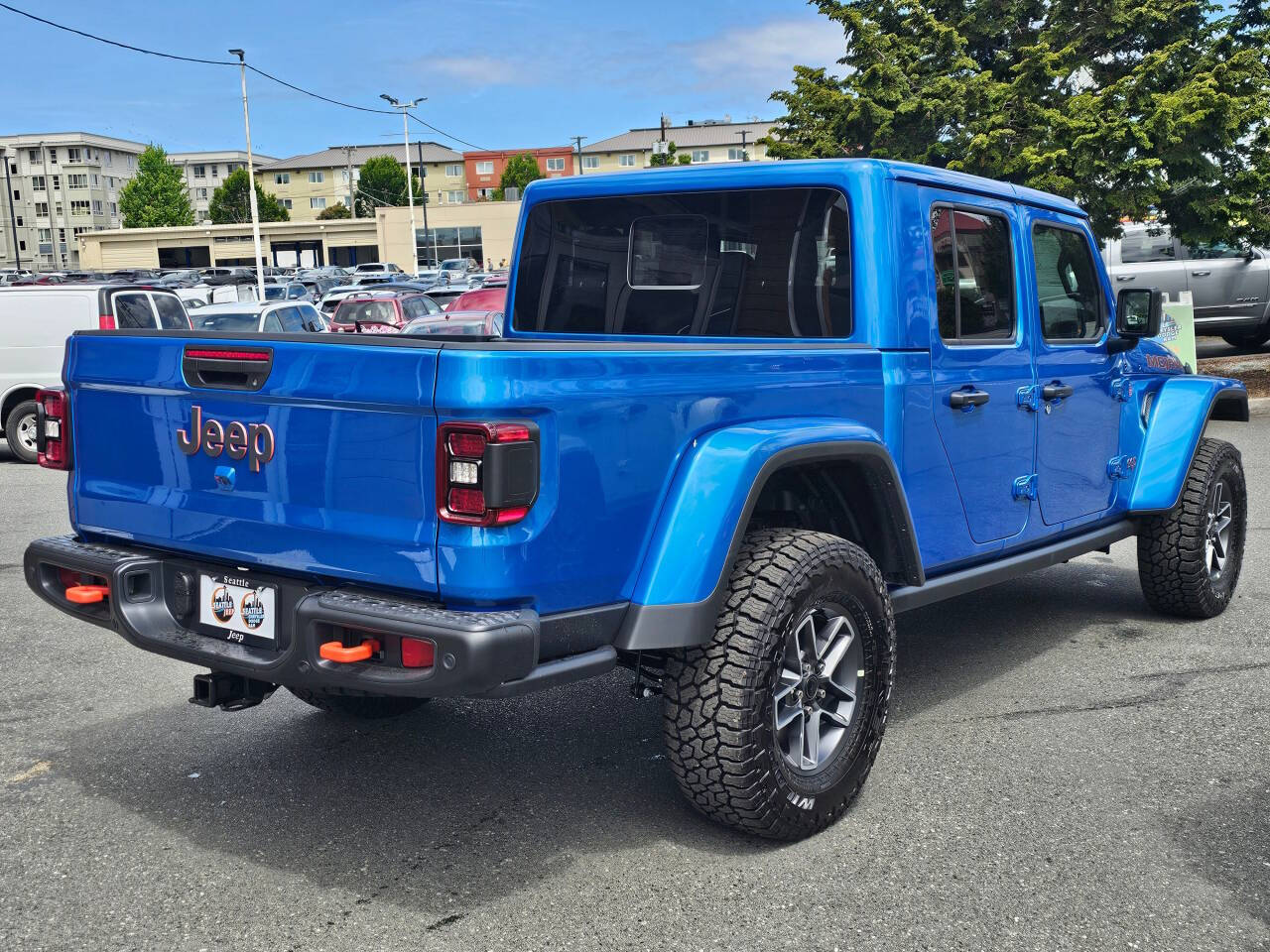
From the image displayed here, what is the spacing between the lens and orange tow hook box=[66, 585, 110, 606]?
3.67 meters

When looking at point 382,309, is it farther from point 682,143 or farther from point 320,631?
point 682,143

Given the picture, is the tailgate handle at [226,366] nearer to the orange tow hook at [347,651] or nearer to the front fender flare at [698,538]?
the orange tow hook at [347,651]

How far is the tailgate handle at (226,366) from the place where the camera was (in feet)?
10.7

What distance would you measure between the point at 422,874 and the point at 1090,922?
175cm

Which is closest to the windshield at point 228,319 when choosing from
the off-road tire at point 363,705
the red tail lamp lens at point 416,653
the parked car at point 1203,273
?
the parked car at point 1203,273

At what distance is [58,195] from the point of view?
143 metres

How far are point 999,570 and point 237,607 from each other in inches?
108

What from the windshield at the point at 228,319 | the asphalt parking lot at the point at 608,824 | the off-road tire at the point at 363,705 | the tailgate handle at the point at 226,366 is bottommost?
the asphalt parking lot at the point at 608,824

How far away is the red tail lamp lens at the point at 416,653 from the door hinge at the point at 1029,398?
2.68m

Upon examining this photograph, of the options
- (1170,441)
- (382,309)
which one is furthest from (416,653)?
(382,309)

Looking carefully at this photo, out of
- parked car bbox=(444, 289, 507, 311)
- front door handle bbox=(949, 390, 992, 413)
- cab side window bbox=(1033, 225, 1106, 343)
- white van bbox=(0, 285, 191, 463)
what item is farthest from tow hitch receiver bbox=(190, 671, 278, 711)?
parked car bbox=(444, 289, 507, 311)

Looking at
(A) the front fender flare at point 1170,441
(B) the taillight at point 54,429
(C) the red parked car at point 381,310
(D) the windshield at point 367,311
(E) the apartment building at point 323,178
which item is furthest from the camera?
(E) the apartment building at point 323,178

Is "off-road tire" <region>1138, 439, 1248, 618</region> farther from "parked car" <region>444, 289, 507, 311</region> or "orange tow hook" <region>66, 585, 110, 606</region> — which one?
"parked car" <region>444, 289, 507, 311</region>

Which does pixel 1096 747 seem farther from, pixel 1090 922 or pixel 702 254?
pixel 702 254
